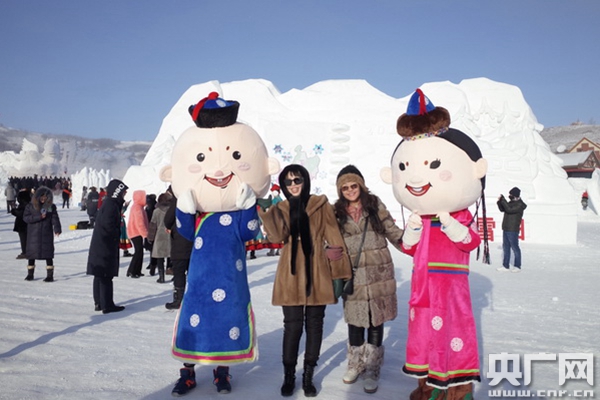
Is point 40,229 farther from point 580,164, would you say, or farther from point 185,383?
point 580,164

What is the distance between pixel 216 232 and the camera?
3230 mm

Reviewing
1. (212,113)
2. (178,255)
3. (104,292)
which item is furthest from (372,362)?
(104,292)

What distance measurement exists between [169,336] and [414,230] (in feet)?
9.50

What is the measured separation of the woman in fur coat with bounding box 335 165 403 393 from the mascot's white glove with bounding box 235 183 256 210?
668 mm

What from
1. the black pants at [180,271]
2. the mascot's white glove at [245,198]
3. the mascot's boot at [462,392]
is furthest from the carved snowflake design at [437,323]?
the black pants at [180,271]

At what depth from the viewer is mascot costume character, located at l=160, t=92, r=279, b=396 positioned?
122 inches

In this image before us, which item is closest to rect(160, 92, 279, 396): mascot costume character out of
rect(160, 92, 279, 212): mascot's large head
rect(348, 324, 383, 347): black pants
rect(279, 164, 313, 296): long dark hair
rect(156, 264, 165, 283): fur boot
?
rect(160, 92, 279, 212): mascot's large head

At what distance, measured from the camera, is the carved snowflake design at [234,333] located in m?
3.11

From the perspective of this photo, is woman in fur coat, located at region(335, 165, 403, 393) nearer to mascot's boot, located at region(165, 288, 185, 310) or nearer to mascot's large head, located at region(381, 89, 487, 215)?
mascot's large head, located at region(381, 89, 487, 215)

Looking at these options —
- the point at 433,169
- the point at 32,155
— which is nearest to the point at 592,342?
the point at 433,169

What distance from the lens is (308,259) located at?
310 centimetres

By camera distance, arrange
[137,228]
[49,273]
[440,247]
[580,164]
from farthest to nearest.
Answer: [580,164] → [137,228] → [49,273] → [440,247]

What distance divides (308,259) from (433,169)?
106 centimetres

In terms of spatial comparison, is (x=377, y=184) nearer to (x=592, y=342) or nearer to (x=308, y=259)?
(x=592, y=342)
